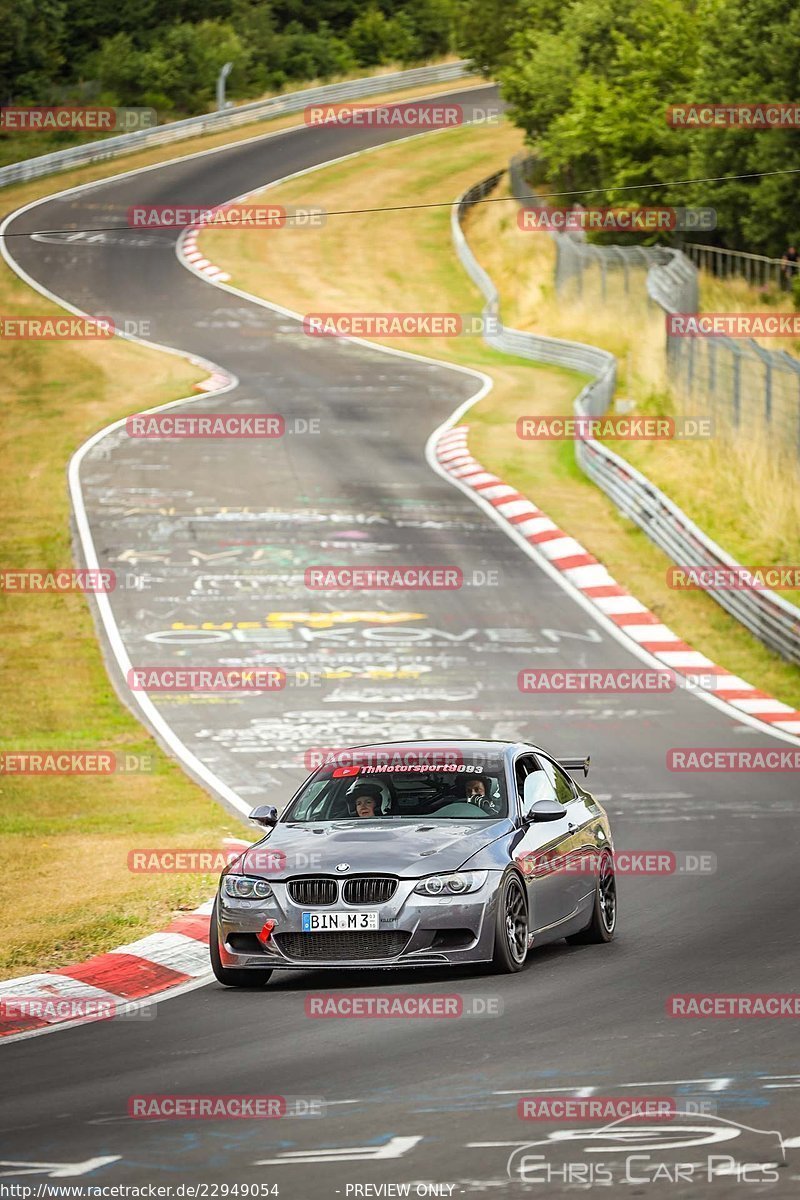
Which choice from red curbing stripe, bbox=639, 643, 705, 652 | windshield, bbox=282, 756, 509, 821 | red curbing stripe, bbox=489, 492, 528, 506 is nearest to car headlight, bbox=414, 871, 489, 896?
windshield, bbox=282, 756, 509, 821

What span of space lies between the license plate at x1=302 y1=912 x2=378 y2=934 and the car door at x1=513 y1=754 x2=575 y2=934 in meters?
1.03

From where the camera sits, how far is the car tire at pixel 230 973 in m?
10.9

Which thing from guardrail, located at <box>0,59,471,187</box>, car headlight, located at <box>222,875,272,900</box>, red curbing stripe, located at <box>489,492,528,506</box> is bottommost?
red curbing stripe, located at <box>489,492,528,506</box>

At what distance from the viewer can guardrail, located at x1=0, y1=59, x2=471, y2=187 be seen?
229ft

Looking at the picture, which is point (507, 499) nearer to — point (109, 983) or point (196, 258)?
point (109, 983)

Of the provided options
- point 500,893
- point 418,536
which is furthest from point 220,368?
point 500,893

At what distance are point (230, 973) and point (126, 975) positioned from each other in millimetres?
821

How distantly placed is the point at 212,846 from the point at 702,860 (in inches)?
169

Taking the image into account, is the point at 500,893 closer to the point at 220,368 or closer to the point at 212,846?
the point at 212,846

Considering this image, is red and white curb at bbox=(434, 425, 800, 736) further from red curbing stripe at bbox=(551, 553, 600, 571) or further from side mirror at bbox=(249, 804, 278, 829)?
side mirror at bbox=(249, 804, 278, 829)

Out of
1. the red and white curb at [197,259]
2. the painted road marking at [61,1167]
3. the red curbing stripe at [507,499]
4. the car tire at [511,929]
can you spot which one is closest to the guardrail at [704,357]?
the red curbing stripe at [507,499]

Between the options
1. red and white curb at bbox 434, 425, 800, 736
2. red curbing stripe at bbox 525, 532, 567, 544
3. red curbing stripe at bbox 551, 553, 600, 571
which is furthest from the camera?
red curbing stripe at bbox 525, 532, 567, 544

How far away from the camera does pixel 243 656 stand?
82.1 ft

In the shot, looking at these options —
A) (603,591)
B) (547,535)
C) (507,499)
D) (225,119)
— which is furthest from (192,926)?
(225,119)
